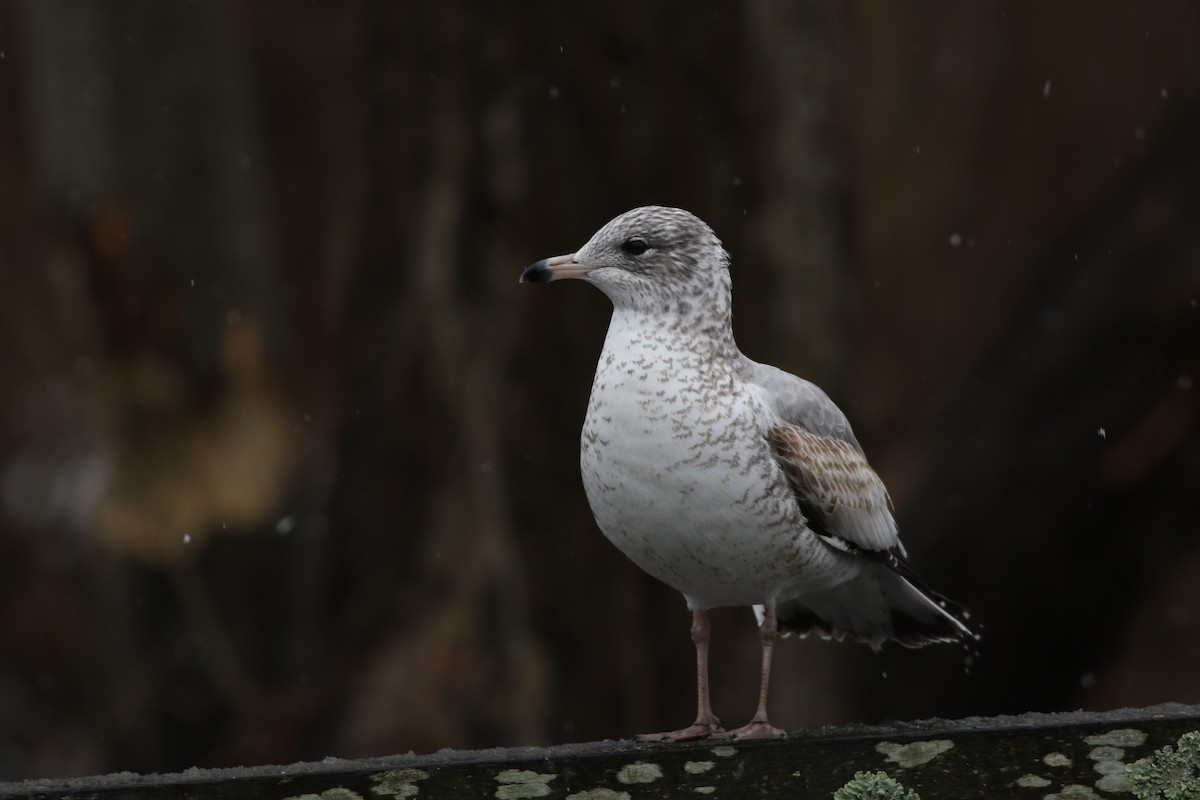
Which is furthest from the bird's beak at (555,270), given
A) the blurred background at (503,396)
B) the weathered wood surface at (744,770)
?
the blurred background at (503,396)

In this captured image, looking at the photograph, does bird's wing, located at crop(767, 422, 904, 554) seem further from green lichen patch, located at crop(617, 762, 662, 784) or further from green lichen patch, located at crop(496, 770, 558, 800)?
green lichen patch, located at crop(496, 770, 558, 800)

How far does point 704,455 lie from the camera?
3881 mm

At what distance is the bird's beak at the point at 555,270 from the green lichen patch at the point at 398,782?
1179mm

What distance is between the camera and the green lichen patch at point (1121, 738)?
3576 mm

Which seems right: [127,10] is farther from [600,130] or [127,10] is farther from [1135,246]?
[1135,246]

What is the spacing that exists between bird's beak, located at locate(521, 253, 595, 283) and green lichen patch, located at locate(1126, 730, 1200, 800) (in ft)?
5.55

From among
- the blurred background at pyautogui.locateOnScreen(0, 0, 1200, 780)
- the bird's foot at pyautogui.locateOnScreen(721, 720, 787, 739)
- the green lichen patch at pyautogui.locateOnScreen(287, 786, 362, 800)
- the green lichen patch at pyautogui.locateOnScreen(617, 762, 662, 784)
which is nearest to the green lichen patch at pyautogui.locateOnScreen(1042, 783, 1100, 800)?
the bird's foot at pyautogui.locateOnScreen(721, 720, 787, 739)

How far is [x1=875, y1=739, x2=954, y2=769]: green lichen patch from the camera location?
356 cm

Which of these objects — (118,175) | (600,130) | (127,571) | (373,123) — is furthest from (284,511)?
(600,130)

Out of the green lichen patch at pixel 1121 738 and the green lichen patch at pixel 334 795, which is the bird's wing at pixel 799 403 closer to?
the green lichen patch at pixel 1121 738

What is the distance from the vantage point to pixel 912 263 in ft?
52.1

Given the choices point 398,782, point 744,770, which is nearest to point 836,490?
point 744,770

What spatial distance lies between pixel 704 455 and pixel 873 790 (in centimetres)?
90

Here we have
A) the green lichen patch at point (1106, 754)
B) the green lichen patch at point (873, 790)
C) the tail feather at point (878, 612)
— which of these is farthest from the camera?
the tail feather at point (878, 612)
